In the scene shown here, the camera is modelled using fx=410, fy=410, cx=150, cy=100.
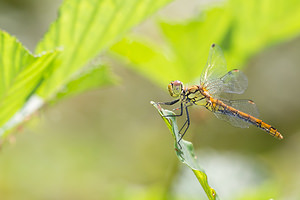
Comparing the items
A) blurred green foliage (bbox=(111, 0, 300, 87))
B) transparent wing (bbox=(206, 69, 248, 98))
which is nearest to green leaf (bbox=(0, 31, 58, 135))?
blurred green foliage (bbox=(111, 0, 300, 87))

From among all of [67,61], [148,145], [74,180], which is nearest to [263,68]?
[148,145]

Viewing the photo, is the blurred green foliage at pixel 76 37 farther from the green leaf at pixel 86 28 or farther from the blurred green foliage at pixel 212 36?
the blurred green foliage at pixel 212 36

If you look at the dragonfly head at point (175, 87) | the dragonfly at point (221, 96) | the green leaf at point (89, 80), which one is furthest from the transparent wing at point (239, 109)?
the green leaf at point (89, 80)

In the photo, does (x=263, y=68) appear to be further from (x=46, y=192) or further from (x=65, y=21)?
(x=65, y=21)

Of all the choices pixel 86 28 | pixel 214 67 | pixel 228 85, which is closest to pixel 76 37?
pixel 86 28

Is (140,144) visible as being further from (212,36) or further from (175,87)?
(175,87)

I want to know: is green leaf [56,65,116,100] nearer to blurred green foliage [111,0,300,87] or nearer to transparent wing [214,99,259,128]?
Result: blurred green foliage [111,0,300,87]

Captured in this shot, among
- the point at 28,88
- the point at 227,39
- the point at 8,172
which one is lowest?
the point at 28,88
